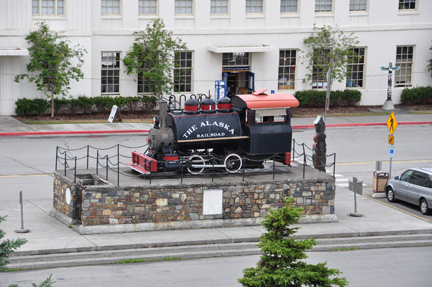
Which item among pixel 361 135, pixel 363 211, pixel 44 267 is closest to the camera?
pixel 44 267

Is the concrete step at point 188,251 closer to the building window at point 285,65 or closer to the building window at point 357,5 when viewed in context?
the building window at point 285,65

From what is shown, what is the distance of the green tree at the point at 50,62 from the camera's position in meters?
34.4

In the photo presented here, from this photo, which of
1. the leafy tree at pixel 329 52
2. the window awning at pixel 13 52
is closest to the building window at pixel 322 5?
the leafy tree at pixel 329 52

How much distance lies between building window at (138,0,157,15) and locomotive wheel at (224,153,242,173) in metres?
19.6

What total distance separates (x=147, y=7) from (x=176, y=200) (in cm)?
2111

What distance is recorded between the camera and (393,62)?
41562 mm

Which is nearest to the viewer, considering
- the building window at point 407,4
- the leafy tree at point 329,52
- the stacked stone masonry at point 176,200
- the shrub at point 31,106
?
the stacked stone masonry at point 176,200

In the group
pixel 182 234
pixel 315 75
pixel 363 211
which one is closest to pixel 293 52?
pixel 315 75

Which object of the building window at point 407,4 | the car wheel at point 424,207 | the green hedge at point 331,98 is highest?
the building window at point 407,4

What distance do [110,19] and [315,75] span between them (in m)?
12.0

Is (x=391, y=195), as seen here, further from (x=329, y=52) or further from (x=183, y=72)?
(x=329, y=52)

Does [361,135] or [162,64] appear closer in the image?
[361,135]

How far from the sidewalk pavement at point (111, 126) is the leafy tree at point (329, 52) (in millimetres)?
3223

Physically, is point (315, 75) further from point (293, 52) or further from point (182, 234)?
point (182, 234)
